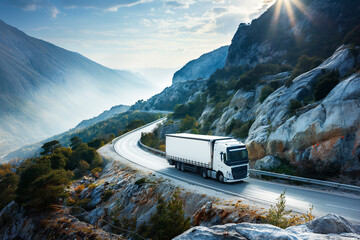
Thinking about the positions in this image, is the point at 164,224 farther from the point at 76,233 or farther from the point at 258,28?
the point at 258,28

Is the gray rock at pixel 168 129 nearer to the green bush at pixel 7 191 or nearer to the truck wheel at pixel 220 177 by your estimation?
the green bush at pixel 7 191

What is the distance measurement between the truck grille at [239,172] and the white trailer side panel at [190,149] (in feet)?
9.05

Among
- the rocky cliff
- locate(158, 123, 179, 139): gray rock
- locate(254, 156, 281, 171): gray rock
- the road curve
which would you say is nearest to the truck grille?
the road curve

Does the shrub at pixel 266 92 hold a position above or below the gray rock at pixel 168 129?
above

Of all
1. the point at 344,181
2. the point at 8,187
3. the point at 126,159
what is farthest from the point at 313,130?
the point at 8,187

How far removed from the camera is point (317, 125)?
22703mm

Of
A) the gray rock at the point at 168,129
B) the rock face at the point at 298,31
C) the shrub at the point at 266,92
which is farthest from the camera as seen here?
the gray rock at the point at 168,129

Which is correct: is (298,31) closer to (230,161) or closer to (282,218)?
(230,161)

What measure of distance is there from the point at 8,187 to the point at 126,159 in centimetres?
2286

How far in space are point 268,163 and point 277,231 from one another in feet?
60.4

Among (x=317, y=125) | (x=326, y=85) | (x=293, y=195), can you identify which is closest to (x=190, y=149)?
(x=293, y=195)

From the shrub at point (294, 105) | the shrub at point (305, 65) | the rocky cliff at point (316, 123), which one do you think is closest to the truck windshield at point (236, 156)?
the rocky cliff at point (316, 123)

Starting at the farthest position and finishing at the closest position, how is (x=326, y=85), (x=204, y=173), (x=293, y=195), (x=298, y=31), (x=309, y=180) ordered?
1. (x=298, y=31)
2. (x=326, y=85)
3. (x=204, y=173)
4. (x=309, y=180)
5. (x=293, y=195)

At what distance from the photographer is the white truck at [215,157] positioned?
69.2ft
